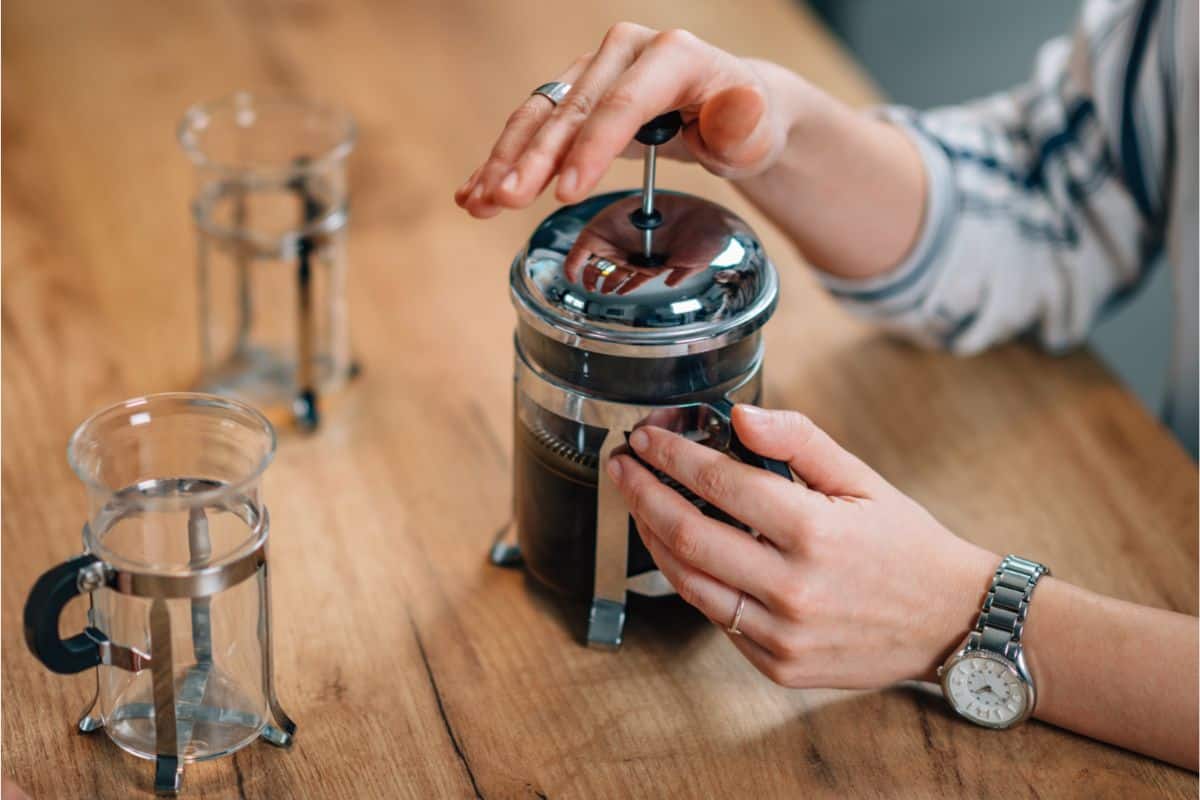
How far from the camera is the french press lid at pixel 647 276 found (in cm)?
74

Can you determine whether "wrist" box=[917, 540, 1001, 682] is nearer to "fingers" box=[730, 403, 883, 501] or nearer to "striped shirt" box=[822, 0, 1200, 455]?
"fingers" box=[730, 403, 883, 501]

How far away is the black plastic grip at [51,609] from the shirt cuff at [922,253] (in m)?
0.65

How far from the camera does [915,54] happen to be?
273 cm

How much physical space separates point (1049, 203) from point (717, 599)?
1.90 ft

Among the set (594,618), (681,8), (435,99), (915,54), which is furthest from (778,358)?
(915,54)

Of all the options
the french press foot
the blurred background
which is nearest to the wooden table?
the french press foot

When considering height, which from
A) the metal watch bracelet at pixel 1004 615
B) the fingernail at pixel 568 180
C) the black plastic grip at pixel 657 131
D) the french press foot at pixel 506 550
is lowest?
the french press foot at pixel 506 550

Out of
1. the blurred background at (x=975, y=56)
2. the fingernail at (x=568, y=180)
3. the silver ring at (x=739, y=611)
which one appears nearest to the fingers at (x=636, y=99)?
the fingernail at (x=568, y=180)

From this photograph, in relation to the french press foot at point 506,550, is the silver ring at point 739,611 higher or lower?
higher

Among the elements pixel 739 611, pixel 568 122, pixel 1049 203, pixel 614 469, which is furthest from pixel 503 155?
pixel 1049 203

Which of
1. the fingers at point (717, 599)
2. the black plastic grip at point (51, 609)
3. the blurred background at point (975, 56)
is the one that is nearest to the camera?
the black plastic grip at point (51, 609)

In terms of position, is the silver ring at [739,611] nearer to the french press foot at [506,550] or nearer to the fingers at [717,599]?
the fingers at [717,599]

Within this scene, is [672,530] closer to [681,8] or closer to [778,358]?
[778,358]

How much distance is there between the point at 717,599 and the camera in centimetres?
78
